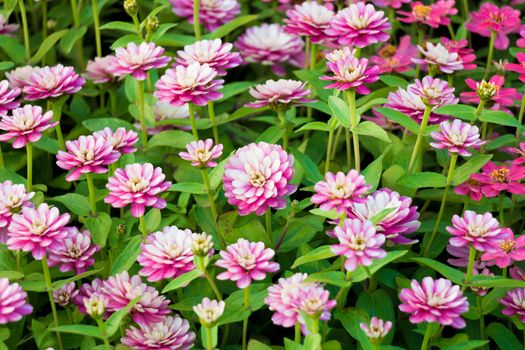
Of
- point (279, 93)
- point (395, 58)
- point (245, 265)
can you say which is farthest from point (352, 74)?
point (395, 58)

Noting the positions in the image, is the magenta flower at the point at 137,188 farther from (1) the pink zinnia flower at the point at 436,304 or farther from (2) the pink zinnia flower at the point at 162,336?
(1) the pink zinnia flower at the point at 436,304

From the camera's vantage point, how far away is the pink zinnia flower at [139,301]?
145 centimetres

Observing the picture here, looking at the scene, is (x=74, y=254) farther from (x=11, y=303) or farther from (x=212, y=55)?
(x=212, y=55)

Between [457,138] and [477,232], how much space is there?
0.21 metres

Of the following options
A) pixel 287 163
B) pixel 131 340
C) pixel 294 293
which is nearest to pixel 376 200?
pixel 287 163

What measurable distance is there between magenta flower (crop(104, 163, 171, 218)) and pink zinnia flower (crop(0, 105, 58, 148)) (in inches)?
8.5

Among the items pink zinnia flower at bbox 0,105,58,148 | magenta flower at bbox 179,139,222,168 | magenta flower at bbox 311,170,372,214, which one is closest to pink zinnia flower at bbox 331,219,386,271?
magenta flower at bbox 311,170,372,214

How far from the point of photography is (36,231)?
4.62 feet

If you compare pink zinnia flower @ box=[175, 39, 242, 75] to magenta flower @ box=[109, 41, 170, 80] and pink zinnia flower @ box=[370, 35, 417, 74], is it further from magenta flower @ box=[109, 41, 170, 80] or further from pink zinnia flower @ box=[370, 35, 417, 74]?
pink zinnia flower @ box=[370, 35, 417, 74]

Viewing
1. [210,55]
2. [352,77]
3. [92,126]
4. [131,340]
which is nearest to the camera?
[131,340]

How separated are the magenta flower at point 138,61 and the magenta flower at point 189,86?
4.0 inches

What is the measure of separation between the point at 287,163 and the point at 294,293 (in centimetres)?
29

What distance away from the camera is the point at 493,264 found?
169cm

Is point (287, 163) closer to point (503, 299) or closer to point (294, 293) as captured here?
point (294, 293)
